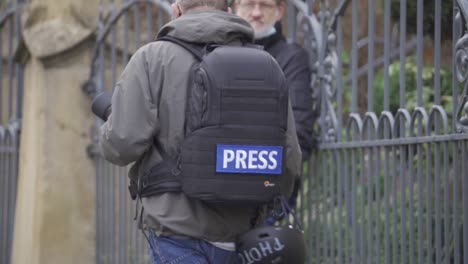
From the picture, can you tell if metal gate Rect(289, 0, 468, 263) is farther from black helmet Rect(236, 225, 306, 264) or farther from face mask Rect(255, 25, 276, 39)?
black helmet Rect(236, 225, 306, 264)

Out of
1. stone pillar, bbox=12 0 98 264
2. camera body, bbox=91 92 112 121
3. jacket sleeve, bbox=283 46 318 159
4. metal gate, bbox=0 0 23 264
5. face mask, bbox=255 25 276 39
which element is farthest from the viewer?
metal gate, bbox=0 0 23 264

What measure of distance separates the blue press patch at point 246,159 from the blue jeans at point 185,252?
33 cm

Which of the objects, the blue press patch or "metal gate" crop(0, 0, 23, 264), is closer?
the blue press patch

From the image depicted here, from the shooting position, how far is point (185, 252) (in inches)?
159

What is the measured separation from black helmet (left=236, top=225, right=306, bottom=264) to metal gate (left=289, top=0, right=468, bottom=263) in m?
0.53

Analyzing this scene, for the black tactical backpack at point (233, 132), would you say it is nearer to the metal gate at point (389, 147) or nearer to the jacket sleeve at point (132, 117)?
the jacket sleeve at point (132, 117)

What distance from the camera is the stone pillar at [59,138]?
23.8 ft

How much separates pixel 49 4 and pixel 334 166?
3.02 meters

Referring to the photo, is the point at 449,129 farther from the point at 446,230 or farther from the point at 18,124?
the point at 18,124

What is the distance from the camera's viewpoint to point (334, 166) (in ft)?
17.0

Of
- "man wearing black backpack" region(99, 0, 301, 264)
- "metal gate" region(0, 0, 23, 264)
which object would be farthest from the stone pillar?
Result: "man wearing black backpack" region(99, 0, 301, 264)

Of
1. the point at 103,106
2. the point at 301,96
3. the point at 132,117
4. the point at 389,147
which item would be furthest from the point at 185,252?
the point at 301,96

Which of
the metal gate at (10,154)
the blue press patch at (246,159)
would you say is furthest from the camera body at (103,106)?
the metal gate at (10,154)

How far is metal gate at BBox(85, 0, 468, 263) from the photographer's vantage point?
4.15 meters
